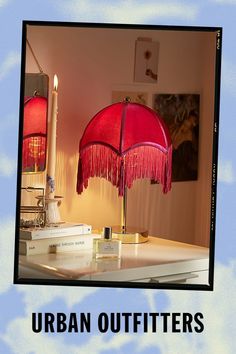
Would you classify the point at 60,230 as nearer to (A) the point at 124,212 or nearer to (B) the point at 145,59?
(A) the point at 124,212

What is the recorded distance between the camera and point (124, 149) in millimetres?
2377

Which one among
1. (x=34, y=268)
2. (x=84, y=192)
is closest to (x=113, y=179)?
(x=84, y=192)

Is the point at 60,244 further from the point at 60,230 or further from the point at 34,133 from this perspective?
the point at 34,133

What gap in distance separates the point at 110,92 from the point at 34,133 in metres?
0.15

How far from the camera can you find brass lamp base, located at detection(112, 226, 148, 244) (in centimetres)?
239

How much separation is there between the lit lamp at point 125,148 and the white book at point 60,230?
0.22 feet

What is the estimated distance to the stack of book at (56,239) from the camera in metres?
2.36

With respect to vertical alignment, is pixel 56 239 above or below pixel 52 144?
below

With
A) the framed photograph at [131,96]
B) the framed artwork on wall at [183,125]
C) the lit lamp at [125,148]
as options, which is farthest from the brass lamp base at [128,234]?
the framed photograph at [131,96]

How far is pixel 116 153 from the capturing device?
2383 mm

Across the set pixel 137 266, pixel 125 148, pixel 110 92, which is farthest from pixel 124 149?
pixel 137 266

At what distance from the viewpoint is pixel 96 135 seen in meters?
2.38

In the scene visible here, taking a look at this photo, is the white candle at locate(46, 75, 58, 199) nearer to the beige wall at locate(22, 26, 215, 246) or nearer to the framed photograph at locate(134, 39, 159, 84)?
the beige wall at locate(22, 26, 215, 246)

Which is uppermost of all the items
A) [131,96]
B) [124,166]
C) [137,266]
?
[131,96]
